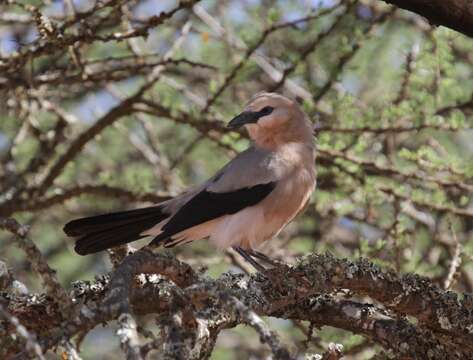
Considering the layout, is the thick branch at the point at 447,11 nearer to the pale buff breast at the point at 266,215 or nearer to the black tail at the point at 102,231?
the pale buff breast at the point at 266,215

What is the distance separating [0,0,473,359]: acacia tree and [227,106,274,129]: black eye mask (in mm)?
330

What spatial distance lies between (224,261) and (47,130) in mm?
2211

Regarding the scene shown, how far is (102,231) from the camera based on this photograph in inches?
213

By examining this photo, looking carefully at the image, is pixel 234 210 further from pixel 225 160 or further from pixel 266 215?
pixel 225 160

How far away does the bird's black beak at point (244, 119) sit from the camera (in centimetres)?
600

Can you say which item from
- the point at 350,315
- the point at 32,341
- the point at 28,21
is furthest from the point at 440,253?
the point at 32,341

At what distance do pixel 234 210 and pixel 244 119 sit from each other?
75 centimetres

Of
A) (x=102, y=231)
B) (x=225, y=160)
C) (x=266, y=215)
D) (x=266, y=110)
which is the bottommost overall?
(x=225, y=160)

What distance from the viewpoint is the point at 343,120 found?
6.48 metres

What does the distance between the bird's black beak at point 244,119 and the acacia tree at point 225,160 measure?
0.33m

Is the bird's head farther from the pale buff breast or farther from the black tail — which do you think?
the black tail

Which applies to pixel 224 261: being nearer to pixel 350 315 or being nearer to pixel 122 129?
pixel 122 129

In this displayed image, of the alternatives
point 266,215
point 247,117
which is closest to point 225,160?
point 247,117

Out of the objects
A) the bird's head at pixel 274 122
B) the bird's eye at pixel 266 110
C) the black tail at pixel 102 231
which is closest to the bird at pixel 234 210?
the black tail at pixel 102 231
